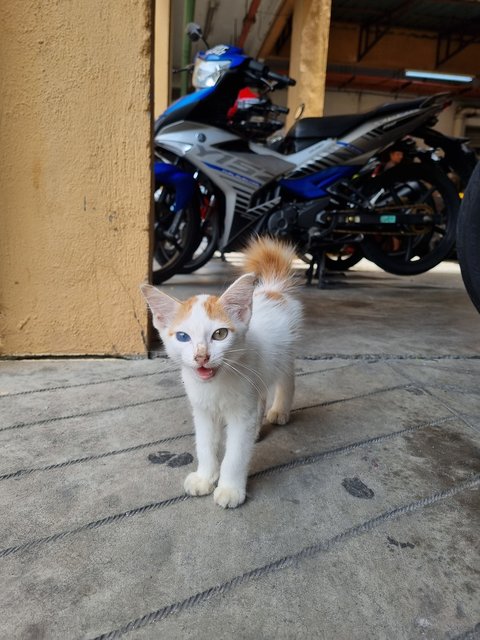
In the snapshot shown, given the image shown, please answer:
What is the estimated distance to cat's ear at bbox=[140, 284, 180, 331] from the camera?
1150 millimetres

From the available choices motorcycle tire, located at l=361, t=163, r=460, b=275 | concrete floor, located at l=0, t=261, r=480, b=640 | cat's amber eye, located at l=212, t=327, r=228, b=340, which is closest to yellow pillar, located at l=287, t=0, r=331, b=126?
motorcycle tire, located at l=361, t=163, r=460, b=275

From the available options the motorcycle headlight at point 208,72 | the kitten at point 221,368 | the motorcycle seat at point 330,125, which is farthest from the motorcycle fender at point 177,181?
the kitten at point 221,368

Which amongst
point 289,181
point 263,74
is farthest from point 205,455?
point 263,74

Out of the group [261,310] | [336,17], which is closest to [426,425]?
[261,310]

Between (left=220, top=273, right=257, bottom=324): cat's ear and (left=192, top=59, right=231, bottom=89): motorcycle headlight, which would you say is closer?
(left=220, top=273, right=257, bottom=324): cat's ear

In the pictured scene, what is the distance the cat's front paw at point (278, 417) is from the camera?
5.25ft

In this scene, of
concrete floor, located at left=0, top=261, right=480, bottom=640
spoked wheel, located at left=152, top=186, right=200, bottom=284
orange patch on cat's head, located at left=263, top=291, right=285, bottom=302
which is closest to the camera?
concrete floor, located at left=0, top=261, right=480, bottom=640

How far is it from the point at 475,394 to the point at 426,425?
0.40 meters

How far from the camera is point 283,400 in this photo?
1594mm

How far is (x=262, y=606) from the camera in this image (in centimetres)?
86

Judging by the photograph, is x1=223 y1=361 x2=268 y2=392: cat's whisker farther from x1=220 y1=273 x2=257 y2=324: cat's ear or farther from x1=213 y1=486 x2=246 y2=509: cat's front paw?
x1=213 y1=486 x2=246 y2=509: cat's front paw

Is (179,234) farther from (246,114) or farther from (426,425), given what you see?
(426,425)

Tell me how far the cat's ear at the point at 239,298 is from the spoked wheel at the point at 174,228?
2.61 metres

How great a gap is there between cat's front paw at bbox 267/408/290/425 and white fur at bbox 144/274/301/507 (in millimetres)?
302
